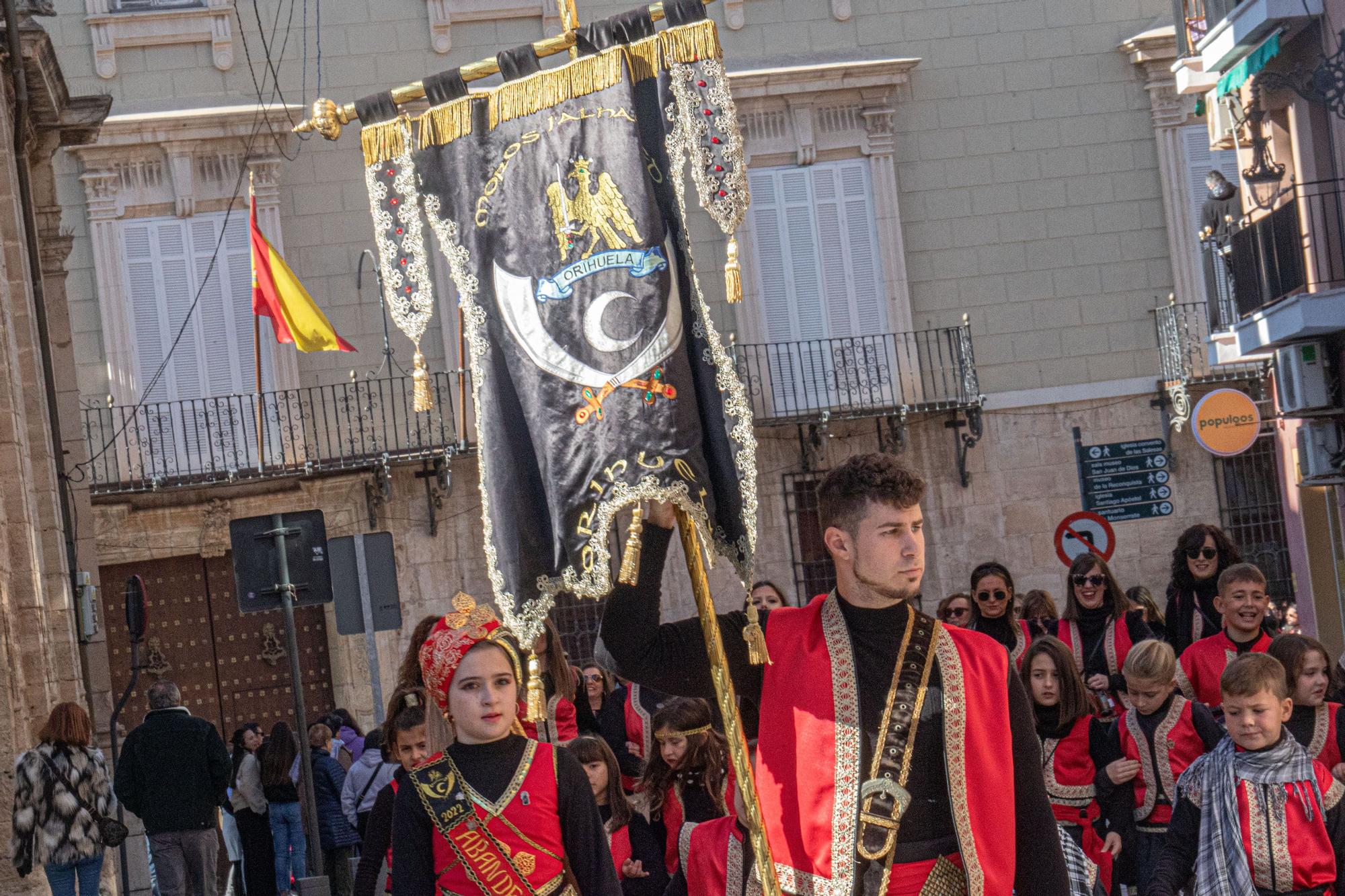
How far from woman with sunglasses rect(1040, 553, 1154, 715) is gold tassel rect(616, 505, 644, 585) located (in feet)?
17.0

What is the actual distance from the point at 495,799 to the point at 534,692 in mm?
309

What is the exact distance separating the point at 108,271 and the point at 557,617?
603 centimetres

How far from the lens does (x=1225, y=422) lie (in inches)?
720

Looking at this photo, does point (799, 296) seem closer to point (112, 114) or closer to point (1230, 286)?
point (1230, 286)

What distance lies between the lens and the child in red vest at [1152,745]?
26.2 feet

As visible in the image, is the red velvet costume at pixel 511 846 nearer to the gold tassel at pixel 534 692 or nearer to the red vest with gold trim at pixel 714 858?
the gold tassel at pixel 534 692

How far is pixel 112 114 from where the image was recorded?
20344 millimetres

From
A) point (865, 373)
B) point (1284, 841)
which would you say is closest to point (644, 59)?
point (1284, 841)

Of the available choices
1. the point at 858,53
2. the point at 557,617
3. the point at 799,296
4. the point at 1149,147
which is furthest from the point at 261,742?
the point at 1149,147

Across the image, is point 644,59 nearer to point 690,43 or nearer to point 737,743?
point 690,43

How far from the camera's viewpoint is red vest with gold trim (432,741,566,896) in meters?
5.25

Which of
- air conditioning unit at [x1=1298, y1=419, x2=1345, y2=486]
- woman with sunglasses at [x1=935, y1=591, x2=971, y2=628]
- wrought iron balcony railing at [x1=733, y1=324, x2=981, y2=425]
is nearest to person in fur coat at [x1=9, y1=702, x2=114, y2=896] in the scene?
woman with sunglasses at [x1=935, y1=591, x2=971, y2=628]

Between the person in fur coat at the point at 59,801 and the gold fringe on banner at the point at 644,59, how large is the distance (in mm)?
6573

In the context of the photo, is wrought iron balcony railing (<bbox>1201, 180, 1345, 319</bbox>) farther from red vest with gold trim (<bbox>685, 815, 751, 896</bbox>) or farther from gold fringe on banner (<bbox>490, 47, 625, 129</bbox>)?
red vest with gold trim (<bbox>685, 815, 751, 896</bbox>)
